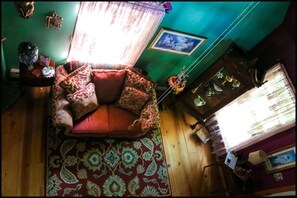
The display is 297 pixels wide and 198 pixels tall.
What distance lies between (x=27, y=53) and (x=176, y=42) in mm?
1506

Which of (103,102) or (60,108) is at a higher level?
(103,102)

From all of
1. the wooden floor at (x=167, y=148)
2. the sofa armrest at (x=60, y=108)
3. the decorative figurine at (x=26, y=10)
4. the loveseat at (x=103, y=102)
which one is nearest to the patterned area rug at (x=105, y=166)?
the wooden floor at (x=167, y=148)

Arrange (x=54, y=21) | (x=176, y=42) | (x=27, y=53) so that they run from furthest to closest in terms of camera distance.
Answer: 1. (x=176, y=42)
2. (x=27, y=53)
3. (x=54, y=21)

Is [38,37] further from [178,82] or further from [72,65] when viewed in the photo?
[178,82]

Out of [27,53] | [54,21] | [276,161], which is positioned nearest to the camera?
[54,21]

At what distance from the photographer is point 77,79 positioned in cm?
272

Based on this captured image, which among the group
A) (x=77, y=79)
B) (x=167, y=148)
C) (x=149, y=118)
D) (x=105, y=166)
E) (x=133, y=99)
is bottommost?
(x=105, y=166)

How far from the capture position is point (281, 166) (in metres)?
2.51

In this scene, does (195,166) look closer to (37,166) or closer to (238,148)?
(238,148)

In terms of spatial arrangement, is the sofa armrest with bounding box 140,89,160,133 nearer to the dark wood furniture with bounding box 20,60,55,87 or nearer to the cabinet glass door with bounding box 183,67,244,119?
the cabinet glass door with bounding box 183,67,244,119

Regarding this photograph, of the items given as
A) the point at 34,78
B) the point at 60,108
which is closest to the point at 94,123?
the point at 60,108

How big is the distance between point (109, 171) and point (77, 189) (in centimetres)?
39

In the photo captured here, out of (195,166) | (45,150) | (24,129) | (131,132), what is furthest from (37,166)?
(195,166)

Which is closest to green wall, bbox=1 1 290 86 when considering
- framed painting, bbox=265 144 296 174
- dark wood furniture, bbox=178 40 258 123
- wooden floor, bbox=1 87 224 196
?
dark wood furniture, bbox=178 40 258 123
